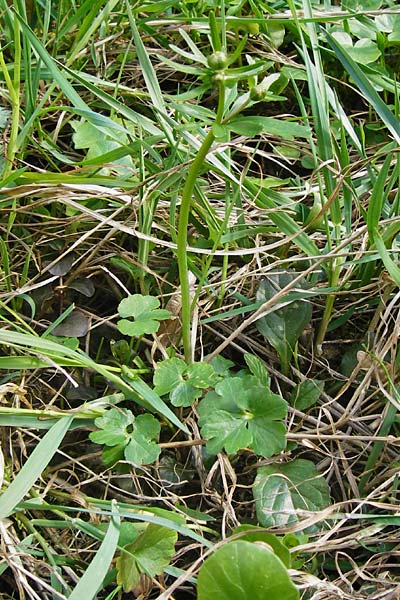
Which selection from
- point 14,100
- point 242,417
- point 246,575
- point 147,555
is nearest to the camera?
point 246,575

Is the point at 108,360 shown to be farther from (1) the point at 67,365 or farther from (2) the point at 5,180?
(2) the point at 5,180

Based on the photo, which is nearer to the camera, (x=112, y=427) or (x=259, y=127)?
(x=259, y=127)

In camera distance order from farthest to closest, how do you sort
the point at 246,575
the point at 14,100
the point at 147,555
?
the point at 14,100 → the point at 147,555 → the point at 246,575

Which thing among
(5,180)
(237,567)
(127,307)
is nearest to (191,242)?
(127,307)

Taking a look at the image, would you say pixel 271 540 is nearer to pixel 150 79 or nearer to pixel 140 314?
pixel 140 314

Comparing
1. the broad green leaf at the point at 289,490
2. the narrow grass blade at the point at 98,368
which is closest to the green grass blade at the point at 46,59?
the narrow grass blade at the point at 98,368

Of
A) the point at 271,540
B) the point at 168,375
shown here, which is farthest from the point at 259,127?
the point at 271,540
